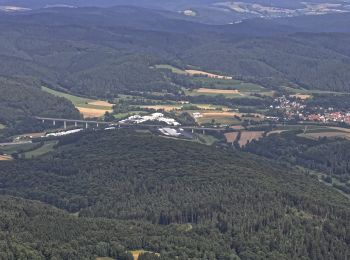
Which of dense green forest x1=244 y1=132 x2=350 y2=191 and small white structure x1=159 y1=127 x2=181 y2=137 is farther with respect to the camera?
small white structure x1=159 y1=127 x2=181 y2=137

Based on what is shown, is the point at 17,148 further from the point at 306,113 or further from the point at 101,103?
the point at 306,113

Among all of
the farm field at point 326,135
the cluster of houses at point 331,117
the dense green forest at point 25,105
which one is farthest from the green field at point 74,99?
the farm field at point 326,135

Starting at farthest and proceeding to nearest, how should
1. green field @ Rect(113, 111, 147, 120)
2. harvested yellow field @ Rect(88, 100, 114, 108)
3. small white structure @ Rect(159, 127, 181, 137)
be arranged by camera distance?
harvested yellow field @ Rect(88, 100, 114, 108) < green field @ Rect(113, 111, 147, 120) < small white structure @ Rect(159, 127, 181, 137)

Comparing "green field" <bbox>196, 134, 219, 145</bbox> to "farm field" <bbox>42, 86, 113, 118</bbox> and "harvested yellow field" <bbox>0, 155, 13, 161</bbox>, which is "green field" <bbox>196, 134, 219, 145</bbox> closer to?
"farm field" <bbox>42, 86, 113, 118</bbox>

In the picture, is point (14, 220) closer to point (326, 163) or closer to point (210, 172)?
point (210, 172)

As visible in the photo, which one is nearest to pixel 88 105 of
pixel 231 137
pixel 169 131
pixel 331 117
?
pixel 169 131

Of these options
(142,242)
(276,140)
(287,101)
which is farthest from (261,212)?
(287,101)

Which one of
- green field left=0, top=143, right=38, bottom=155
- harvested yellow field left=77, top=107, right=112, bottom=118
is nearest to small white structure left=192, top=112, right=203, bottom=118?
harvested yellow field left=77, top=107, right=112, bottom=118
